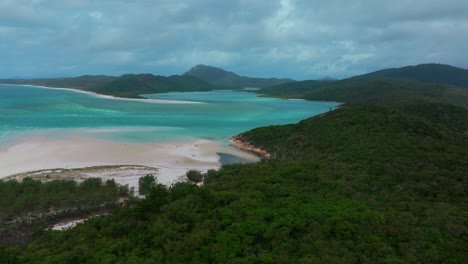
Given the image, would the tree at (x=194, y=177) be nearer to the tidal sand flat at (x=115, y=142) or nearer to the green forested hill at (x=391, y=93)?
the tidal sand flat at (x=115, y=142)

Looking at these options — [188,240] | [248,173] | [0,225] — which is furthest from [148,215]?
[248,173]

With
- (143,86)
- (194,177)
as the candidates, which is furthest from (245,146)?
(143,86)

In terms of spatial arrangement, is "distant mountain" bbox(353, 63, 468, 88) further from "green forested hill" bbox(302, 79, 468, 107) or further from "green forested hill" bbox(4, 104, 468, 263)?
"green forested hill" bbox(4, 104, 468, 263)

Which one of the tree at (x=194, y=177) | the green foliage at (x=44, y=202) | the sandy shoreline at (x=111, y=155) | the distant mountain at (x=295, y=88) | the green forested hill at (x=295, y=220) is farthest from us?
the distant mountain at (x=295, y=88)

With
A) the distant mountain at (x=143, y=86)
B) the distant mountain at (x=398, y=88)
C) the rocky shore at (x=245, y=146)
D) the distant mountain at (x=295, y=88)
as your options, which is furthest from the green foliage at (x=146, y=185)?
the distant mountain at (x=295, y=88)

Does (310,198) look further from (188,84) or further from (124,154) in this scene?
(188,84)

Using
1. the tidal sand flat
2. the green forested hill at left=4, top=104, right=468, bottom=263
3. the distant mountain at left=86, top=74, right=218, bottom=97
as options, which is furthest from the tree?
the distant mountain at left=86, top=74, right=218, bottom=97

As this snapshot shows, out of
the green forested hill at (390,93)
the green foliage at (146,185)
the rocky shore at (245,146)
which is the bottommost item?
the rocky shore at (245,146)
